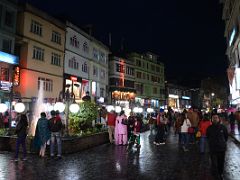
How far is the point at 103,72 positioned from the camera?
4906 centimetres

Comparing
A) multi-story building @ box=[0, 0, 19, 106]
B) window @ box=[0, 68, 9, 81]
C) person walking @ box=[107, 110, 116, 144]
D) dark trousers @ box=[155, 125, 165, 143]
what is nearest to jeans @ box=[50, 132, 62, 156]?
person walking @ box=[107, 110, 116, 144]

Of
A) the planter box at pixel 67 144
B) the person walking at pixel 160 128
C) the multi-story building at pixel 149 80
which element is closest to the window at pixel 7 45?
the planter box at pixel 67 144

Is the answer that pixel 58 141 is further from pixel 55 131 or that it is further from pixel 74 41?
pixel 74 41

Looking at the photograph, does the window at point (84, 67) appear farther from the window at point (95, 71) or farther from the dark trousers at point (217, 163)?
the dark trousers at point (217, 163)

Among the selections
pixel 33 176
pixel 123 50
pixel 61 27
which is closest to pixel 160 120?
pixel 33 176

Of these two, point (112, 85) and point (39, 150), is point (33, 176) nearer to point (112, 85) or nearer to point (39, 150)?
point (39, 150)

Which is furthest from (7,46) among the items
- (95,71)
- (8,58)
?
(95,71)

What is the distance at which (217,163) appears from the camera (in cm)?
842

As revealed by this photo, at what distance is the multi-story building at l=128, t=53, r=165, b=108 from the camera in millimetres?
61500

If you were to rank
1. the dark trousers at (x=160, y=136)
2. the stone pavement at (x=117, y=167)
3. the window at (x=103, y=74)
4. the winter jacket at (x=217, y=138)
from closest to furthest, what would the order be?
the winter jacket at (x=217, y=138) < the stone pavement at (x=117, y=167) < the dark trousers at (x=160, y=136) < the window at (x=103, y=74)

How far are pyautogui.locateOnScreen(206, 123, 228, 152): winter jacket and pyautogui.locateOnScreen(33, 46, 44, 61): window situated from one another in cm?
2759

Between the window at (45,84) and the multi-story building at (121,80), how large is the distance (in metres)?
17.6

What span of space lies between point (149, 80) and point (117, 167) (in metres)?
57.2

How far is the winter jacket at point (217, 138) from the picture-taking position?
8219 millimetres
